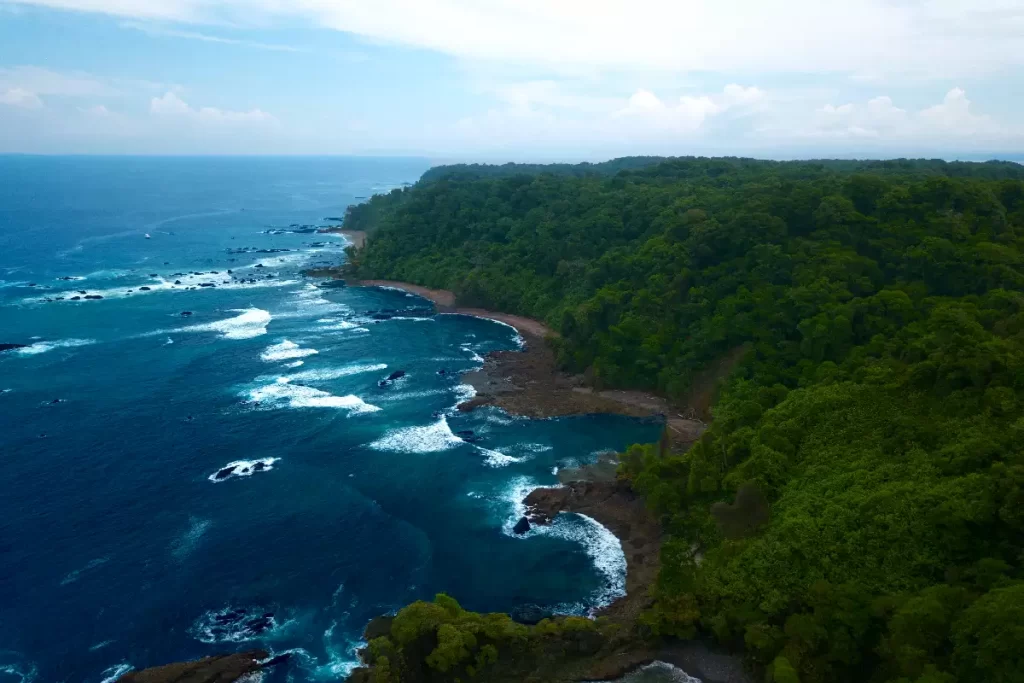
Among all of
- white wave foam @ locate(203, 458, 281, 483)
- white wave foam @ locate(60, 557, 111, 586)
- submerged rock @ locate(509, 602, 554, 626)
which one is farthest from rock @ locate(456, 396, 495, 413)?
white wave foam @ locate(60, 557, 111, 586)

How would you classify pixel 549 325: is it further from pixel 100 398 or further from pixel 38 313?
pixel 38 313

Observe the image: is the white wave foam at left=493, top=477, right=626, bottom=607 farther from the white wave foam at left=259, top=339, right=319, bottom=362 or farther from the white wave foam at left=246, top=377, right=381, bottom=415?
the white wave foam at left=259, top=339, right=319, bottom=362

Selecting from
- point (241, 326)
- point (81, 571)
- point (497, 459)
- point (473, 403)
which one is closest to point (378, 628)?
point (81, 571)

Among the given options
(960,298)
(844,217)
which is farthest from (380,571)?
(844,217)

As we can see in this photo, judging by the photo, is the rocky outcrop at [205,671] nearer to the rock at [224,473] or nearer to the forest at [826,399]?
the rock at [224,473]

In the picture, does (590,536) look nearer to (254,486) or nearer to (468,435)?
(468,435)

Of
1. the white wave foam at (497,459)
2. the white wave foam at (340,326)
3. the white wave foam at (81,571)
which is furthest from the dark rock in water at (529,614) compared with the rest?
the white wave foam at (340,326)

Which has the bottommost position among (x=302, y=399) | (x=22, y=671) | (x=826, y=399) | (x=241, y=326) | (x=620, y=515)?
(x=22, y=671)

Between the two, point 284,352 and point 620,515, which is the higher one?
point 284,352
